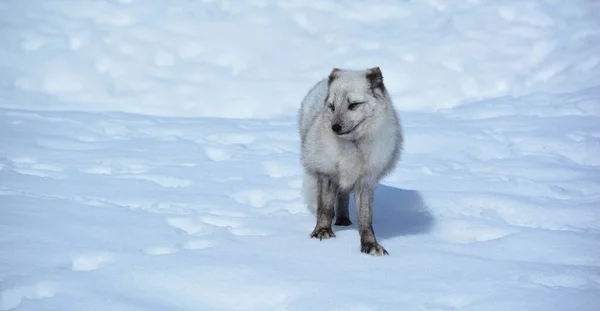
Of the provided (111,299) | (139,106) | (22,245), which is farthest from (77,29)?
(111,299)

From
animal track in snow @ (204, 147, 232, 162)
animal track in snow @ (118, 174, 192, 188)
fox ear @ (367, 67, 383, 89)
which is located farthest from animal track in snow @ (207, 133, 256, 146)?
fox ear @ (367, 67, 383, 89)

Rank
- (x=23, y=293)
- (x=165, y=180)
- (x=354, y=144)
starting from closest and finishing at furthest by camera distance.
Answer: (x=23, y=293)
(x=354, y=144)
(x=165, y=180)

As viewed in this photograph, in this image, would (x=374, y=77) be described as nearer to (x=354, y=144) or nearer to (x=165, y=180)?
(x=354, y=144)

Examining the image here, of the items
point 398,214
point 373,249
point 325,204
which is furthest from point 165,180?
point 373,249

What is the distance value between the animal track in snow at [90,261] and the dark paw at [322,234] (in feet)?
4.70

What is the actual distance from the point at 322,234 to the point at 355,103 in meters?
0.96

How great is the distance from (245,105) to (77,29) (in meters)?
3.70

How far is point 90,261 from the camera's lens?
3.81 metres

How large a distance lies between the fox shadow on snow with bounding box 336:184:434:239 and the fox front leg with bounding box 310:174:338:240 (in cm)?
43

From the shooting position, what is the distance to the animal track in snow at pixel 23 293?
3.24 m

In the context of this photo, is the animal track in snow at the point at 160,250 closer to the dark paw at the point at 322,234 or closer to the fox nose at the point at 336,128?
the dark paw at the point at 322,234

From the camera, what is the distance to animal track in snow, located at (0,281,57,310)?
10.6ft

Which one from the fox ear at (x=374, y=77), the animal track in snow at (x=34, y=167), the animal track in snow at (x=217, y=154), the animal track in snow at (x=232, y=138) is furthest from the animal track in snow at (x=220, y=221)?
the animal track in snow at (x=232, y=138)

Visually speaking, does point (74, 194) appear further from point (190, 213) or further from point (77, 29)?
point (77, 29)
